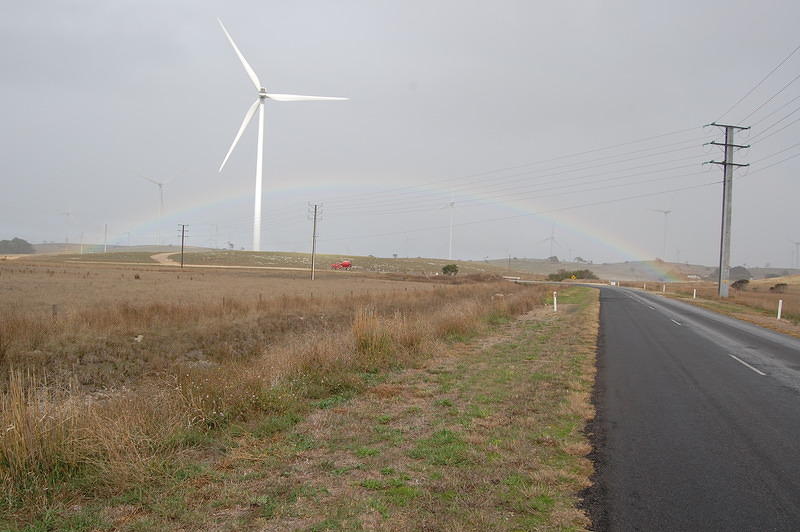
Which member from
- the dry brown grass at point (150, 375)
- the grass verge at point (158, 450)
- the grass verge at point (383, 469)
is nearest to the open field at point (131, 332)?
the dry brown grass at point (150, 375)

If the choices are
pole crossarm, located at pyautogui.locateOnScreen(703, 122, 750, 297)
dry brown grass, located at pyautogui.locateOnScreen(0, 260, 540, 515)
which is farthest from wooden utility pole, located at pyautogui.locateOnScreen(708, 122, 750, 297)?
dry brown grass, located at pyautogui.locateOnScreen(0, 260, 540, 515)

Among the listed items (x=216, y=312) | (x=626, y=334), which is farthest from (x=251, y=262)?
(x=626, y=334)

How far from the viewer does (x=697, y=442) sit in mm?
6812

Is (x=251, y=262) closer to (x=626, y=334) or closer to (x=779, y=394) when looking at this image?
(x=626, y=334)

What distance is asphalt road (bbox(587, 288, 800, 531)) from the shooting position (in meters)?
4.76

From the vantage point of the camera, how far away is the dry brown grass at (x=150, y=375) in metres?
5.39

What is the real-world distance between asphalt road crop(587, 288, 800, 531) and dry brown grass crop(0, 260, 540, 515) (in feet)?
14.5

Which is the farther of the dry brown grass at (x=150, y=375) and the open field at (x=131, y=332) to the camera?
the open field at (x=131, y=332)

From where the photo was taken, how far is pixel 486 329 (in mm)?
19469

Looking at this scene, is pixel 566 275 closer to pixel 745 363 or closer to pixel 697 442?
pixel 745 363

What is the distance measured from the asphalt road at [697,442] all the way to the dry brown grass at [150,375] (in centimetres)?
443

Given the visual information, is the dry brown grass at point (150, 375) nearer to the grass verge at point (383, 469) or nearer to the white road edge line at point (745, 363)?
the grass verge at point (383, 469)

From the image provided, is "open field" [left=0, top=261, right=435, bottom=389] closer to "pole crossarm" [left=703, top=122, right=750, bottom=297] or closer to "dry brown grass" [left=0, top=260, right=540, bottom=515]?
"dry brown grass" [left=0, top=260, right=540, bottom=515]

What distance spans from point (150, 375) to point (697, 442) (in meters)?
13.3
